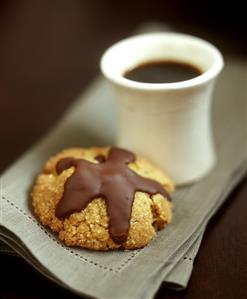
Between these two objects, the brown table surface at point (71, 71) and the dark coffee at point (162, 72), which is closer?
the brown table surface at point (71, 71)

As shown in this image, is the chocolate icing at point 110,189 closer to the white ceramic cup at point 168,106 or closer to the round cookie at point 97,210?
the round cookie at point 97,210

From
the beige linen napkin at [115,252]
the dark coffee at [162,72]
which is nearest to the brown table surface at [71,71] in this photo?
the beige linen napkin at [115,252]

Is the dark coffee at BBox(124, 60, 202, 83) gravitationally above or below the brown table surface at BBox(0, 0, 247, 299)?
above

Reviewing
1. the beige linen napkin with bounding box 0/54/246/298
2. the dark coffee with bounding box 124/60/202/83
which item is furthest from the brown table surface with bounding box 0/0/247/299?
the dark coffee with bounding box 124/60/202/83

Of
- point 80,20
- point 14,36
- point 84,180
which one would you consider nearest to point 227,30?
point 80,20

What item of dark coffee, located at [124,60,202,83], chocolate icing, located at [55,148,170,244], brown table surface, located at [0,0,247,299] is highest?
dark coffee, located at [124,60,202,83]

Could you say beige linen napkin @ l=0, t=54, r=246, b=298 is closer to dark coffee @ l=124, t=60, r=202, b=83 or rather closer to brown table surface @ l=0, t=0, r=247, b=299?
brown table surface @ l=0, t=0, r=247, b=299

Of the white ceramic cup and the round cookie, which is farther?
the white ceramic cup
